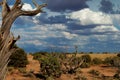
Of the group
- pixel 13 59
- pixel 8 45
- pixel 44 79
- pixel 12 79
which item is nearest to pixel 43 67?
pixel 44 79

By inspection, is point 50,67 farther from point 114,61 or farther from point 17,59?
point 114,61

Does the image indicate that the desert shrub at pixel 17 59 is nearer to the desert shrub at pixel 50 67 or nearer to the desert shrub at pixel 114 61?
the desert shrub at pixel 50 67

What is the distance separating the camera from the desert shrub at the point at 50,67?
32.4m

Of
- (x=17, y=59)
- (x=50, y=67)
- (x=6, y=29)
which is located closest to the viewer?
(x=6, y=29)

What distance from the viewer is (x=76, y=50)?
1462 inches

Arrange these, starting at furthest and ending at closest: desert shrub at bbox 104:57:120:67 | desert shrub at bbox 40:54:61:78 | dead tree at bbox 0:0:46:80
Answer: desert shrub at bbox 104:57:120:67 < desert shrub at bbox 40:54:61:78 < dead tree at bbox 0:0:46:80

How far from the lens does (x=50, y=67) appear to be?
107 feet

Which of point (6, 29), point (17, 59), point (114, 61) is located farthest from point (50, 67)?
point (6, 29)

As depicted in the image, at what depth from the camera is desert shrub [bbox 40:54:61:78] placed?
3244 centimetres

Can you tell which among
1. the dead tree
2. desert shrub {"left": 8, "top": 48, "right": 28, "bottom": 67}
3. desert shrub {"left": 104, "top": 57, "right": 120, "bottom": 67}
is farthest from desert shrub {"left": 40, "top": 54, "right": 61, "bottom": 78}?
the dead tree

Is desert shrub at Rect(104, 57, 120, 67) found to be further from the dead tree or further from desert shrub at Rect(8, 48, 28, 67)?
the dead tree

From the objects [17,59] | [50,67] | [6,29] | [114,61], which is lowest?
[114,61]

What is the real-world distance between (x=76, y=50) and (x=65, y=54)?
1.41 meters

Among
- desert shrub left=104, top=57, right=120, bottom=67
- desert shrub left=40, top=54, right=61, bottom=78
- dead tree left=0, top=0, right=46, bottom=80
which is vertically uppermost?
dead tree left=0, top=0, right=46, bottom=80
